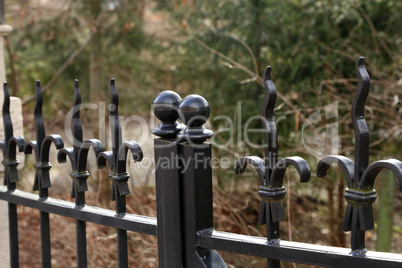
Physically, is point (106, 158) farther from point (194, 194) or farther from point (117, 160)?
point (194, 194)

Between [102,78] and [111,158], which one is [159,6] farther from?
[111,158]

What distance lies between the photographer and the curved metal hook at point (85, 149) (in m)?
1.60

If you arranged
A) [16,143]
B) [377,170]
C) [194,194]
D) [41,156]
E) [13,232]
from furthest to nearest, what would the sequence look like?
1. [13,232]
2. [16,143]
3. [41,156]
4. [194,194]
5. [377,170]

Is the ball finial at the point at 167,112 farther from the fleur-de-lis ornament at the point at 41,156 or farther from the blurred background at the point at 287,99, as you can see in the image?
the blurred background at the point at 287,99

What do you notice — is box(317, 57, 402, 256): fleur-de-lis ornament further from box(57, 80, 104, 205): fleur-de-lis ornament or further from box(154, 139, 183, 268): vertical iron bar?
box(57, 80, 104, 205): fleur-de-lis ornament

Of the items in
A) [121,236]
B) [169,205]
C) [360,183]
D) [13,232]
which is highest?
[360,183]

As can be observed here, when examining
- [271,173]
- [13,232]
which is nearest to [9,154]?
[13,232]

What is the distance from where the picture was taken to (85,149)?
1625 millimetres

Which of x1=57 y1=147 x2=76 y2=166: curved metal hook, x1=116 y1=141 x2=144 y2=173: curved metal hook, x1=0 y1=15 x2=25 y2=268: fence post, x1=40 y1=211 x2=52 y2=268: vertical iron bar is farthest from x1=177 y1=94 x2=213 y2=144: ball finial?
x1=0 y1=15 x2=25 y2=268: fence post

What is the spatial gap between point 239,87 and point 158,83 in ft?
7.44

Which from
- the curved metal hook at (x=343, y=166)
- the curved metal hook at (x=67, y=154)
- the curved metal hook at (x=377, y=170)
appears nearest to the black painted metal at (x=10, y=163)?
the curved metal hook at (x=67, y=154)

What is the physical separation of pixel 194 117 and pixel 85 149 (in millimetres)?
499

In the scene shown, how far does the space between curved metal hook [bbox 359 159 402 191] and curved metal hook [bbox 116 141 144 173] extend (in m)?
0.68

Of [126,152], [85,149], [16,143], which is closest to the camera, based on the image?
[126,152]
